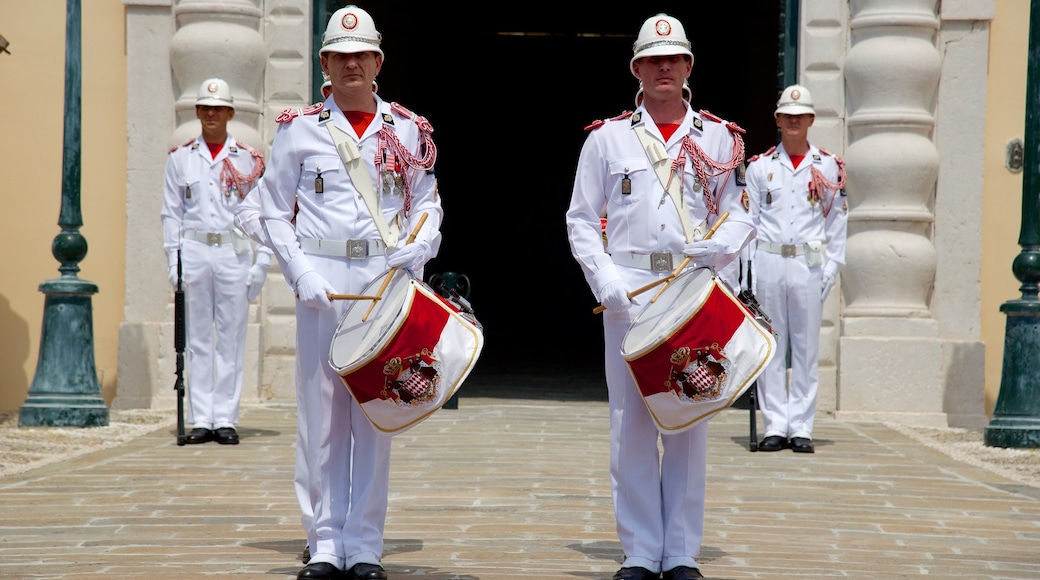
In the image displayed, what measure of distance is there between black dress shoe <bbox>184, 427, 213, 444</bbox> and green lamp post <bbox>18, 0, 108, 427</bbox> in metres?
1.24

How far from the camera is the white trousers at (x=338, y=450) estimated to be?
5.24 metres

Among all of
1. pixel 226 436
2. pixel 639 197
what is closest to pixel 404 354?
pixel 639 197

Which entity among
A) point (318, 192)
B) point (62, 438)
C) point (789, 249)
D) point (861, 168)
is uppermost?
point (861, 168)

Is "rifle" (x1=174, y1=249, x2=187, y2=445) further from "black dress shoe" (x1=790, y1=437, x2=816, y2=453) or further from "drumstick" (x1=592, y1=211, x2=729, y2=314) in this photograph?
"drumstick" (x1=592, y1=211, x2=729, y2=314)

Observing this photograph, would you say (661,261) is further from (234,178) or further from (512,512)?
(234,178)

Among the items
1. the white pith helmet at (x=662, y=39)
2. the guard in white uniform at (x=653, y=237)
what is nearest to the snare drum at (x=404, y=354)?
the guard in white uniform at (x=653, y=237)

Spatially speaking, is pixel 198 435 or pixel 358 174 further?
pixel 198 435

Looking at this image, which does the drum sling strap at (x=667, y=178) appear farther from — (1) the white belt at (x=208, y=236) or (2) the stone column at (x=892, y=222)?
(2) the stone column at (x=892, y=222)

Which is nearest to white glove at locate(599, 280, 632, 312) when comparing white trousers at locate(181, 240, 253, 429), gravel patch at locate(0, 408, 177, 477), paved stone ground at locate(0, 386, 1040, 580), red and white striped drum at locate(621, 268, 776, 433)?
red and white striped drum at locate(621, 268, 776, 433)

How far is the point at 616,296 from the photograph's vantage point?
5207 millimetres

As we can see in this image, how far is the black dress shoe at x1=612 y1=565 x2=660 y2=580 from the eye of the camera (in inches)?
205

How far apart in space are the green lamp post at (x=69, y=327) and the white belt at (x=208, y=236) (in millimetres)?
1306

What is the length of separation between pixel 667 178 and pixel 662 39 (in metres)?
0.50

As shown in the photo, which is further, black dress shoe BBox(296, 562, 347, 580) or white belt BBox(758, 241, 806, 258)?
white belt BBox(758, 241, 806, 258)
